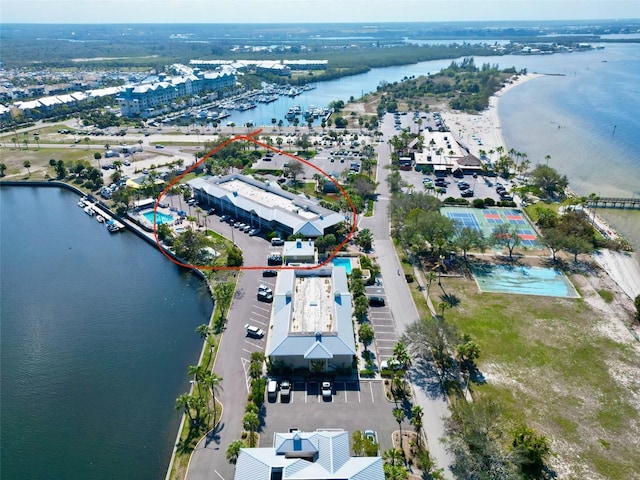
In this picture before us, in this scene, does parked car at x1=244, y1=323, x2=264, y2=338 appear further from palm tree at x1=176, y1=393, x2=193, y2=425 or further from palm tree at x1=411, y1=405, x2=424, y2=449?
palm tree at x1=411, y1=405, x2=424, y2=449

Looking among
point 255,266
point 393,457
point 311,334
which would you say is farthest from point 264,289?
point 393,457

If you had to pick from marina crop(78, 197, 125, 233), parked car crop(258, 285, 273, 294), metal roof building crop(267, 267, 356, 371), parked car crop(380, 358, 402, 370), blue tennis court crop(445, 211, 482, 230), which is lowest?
marina crop(78, 197, 125, 233)

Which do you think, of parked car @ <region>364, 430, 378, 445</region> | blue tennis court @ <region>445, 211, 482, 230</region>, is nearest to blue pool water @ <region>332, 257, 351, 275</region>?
blue tennis court @ <region>445, 211, 482, 230</region>

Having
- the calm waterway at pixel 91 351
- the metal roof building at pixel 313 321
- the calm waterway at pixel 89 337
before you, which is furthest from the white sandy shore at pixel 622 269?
the calm waterway at pixel 91 351

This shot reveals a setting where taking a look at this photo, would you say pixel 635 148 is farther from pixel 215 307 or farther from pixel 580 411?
pixel 215 307

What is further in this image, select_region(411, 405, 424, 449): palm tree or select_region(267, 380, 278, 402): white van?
select_region(267, 380, 278, 402): white van

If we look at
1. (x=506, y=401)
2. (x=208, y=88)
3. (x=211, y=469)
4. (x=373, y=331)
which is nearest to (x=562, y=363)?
(x=506, y=401)
